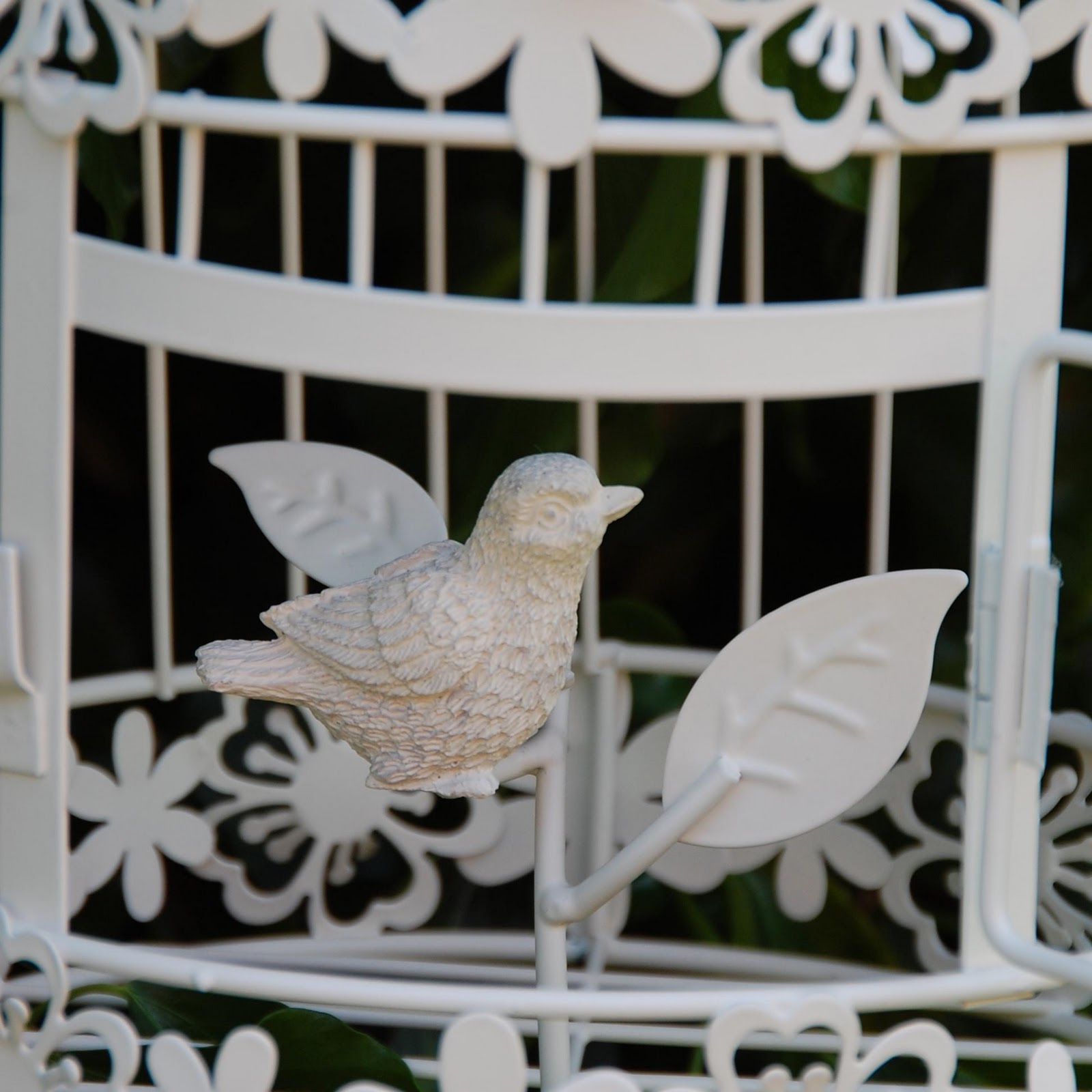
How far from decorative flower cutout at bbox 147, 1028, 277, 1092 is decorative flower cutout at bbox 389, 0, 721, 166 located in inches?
12.7

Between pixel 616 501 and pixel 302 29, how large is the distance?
7.7 inches

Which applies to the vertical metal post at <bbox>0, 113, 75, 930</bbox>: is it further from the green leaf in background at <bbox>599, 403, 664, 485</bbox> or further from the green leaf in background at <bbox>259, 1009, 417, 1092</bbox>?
the green leaf in background at <bbox>599, 403, 664, 485</bbox>

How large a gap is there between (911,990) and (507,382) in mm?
268

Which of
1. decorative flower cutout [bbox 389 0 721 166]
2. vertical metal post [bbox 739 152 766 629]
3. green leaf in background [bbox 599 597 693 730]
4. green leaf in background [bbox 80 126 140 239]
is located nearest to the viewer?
decorative flower cutout [bbox 389 0 721 166]

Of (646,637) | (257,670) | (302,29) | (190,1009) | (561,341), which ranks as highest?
(302,29)

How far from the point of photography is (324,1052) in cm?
70

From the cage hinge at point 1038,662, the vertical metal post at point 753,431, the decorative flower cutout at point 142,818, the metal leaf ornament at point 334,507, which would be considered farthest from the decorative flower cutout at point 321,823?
the cage hinge at point 1038,662

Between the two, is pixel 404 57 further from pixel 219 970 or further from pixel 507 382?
pixel 219 970

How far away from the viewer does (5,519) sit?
61 cm

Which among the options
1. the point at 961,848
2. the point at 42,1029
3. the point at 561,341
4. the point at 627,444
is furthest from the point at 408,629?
the point at 961,848

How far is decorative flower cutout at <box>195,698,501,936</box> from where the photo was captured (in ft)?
3.07

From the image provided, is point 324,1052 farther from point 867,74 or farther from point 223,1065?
point 867,74

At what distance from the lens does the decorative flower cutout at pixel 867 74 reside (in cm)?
52

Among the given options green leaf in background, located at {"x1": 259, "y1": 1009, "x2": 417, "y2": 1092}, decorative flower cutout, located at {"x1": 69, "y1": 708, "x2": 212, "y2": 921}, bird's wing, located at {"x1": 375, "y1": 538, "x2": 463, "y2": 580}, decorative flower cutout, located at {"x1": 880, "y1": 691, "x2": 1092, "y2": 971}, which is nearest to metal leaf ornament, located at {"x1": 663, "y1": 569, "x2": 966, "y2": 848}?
bird's wing, located at {"x1": 375, "y1": 538, "x2": 463, "y2": 580}
